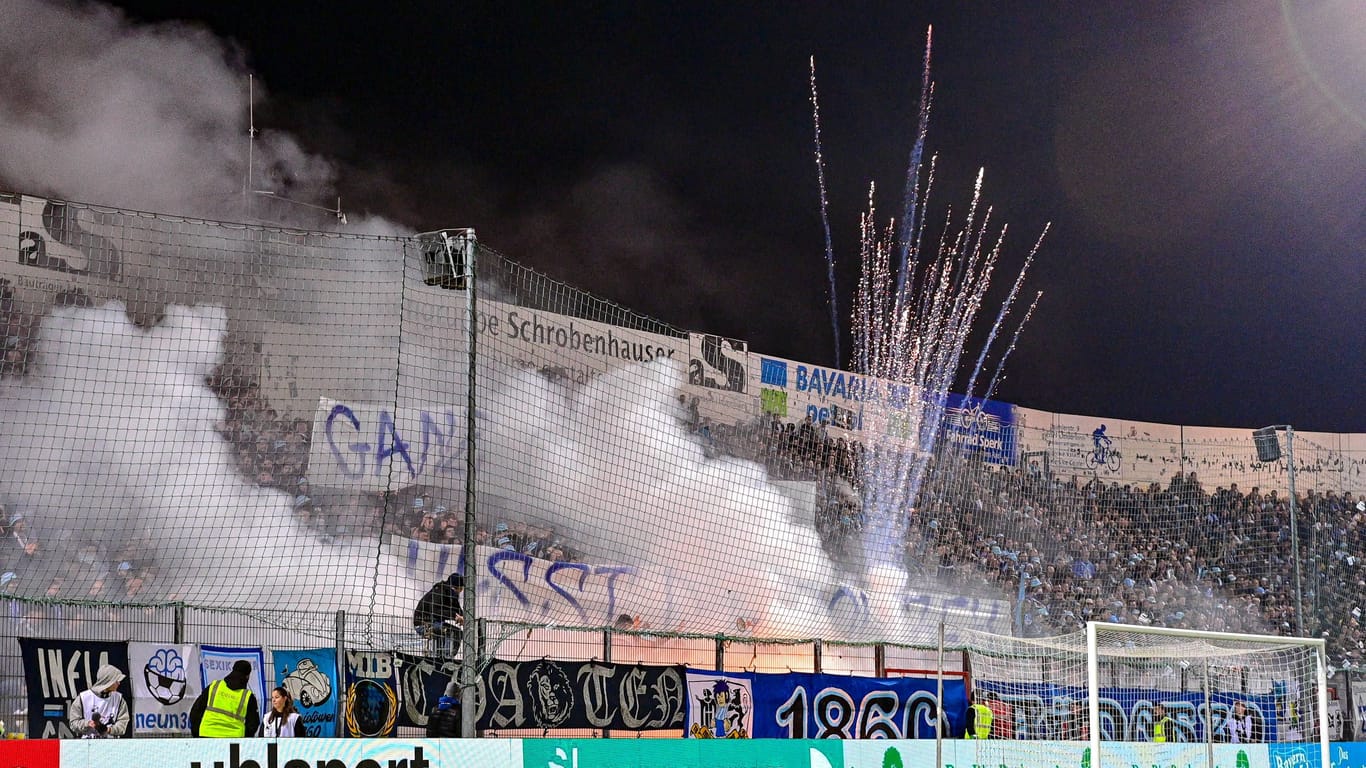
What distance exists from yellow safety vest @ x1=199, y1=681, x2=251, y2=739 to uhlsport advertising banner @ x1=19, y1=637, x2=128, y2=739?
543 millimetres

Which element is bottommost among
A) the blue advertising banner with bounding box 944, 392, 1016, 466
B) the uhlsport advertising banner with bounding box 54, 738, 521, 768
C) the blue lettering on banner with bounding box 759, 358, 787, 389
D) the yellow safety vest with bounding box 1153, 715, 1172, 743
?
the yellow safety vest with bounding box 1153, 715, 1172, 743

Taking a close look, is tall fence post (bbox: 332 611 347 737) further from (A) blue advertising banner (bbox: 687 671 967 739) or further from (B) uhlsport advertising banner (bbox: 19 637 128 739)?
(A) blue advertising banner (bbox: 687 671 967 739)

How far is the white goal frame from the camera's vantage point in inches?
439

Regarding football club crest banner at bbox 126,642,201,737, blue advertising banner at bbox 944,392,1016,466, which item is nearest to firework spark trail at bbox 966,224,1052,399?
blue advertising banner at bbox 944,392,1016,466

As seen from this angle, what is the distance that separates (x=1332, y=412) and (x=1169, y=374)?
24.3 feet

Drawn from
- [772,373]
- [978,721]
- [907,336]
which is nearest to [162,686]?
[978,721]

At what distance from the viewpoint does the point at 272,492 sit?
14.0 meters

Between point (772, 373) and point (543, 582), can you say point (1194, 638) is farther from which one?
point (772, 373)

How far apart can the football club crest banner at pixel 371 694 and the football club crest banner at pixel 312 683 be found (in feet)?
0.36

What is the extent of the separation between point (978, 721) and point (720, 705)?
2.99m

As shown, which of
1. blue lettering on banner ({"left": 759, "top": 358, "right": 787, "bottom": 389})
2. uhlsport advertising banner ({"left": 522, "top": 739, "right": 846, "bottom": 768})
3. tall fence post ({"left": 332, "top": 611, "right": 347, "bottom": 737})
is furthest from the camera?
blue lettering on banner ({"left": 759, "top": 358, "right": 787, "bottom": 389})

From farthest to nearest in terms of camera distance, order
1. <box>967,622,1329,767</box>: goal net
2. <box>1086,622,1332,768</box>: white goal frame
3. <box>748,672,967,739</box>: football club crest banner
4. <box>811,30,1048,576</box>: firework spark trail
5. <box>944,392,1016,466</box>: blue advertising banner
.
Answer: <box>944,392,1016,466</box>: blue advertising banner
<box>811,30,1048,576</box>: firework spark trail
<box>967,622,1329,767</box>: goal net
<box>748,672,967,739</box>: football club crest banner
<box>1086,622,1332,768</box>: white goal frame

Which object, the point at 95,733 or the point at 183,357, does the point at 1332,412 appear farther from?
the point at 95,733

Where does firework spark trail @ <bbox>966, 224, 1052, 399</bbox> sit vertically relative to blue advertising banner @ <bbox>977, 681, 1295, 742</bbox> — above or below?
above
